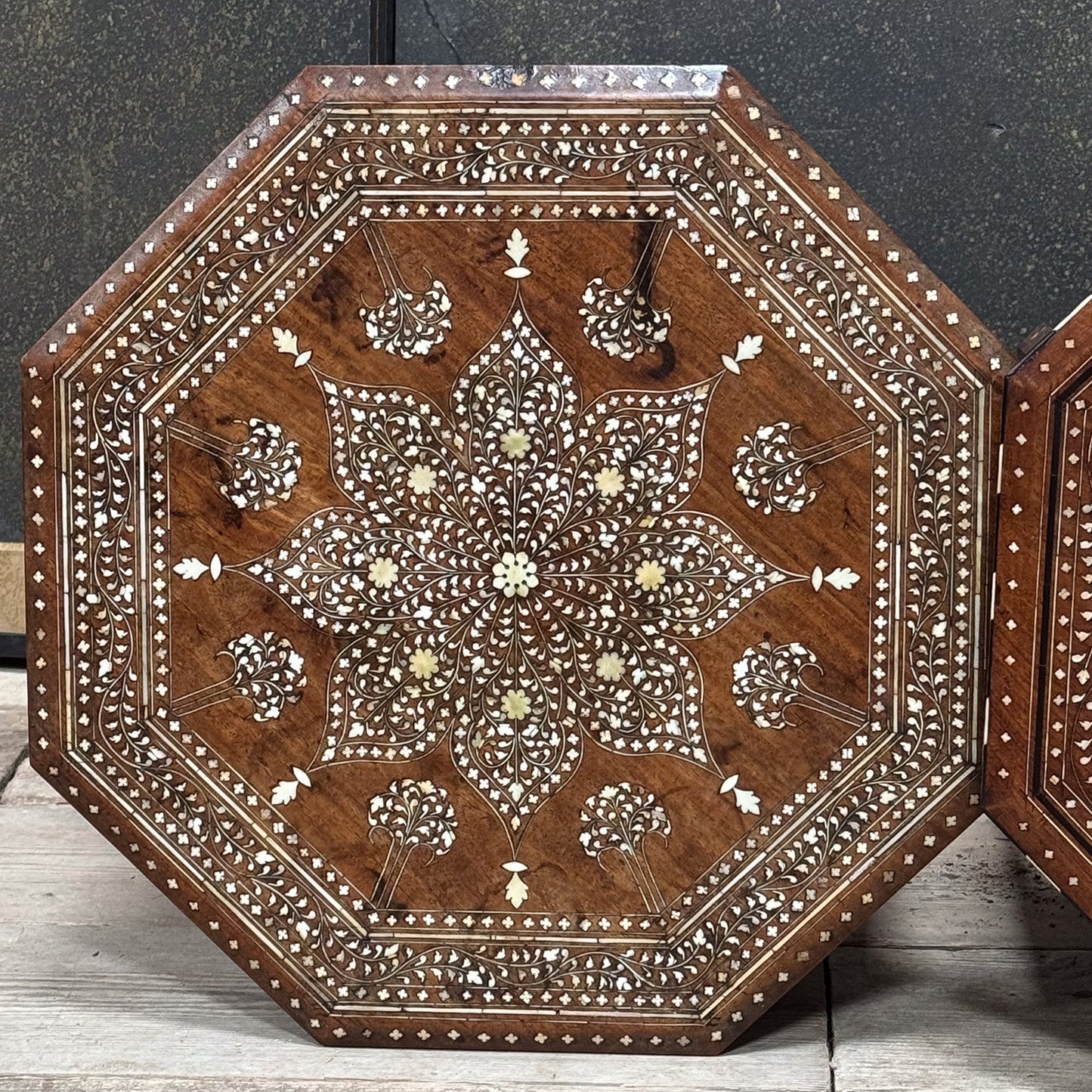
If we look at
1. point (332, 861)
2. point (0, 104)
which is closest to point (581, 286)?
point (332, 861)

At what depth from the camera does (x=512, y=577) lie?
106 cm

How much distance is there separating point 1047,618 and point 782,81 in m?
0.98

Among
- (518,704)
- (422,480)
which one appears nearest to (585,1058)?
(518,704)

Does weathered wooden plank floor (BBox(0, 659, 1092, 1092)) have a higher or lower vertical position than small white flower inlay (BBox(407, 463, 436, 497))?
lower

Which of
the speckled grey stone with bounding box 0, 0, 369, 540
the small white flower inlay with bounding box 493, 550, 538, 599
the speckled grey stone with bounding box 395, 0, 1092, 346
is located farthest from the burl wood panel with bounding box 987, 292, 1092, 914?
the speckled grey stone with bounding box 0, 0, 369, 540

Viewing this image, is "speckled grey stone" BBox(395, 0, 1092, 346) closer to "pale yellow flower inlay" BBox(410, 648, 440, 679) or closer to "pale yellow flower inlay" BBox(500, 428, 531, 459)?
"pale yellow flower inlay" BBox(500, 428, 531, 459)

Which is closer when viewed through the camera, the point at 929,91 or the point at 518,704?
the point at 518,704

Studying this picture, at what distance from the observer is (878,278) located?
3.28ft

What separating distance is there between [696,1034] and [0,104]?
65.9 inches

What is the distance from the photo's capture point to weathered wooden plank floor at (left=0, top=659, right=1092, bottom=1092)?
1.02 metres

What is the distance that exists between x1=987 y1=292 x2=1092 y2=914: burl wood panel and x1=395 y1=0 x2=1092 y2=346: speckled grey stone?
763 mm

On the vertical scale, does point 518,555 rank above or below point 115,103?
below

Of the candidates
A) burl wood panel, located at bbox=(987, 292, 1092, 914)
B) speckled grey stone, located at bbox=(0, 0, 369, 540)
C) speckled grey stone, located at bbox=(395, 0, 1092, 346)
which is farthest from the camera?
speckled grey stone, located at bbox=(0, 0, 369, 540)

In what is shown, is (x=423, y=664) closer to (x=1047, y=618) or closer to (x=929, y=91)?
(x=1047, y=618)
